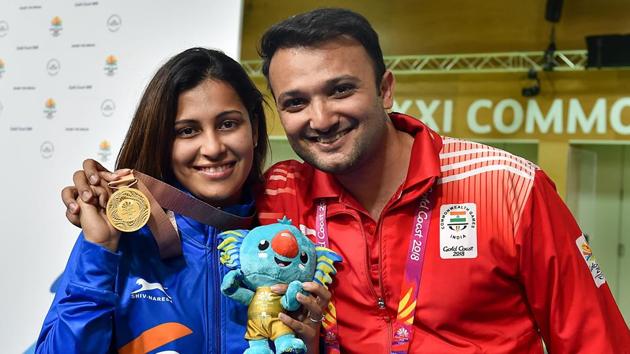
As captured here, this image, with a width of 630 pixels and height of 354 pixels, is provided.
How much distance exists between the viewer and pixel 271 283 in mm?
1719

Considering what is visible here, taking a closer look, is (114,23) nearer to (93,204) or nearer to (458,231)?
(93,204)

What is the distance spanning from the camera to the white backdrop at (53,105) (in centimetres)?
294

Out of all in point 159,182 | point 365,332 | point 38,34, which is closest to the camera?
point 159,182

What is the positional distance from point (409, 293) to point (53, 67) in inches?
85.5

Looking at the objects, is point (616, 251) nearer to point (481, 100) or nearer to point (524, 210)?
point (481, 100)

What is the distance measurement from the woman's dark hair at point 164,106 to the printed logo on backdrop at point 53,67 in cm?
145

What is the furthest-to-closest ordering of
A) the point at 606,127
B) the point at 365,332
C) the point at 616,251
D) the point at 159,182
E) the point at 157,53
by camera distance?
1. the point at 616,251
2. the point at 606,127
3. the point at 157,53
4. the point at 365,332
5. the point at 159,182

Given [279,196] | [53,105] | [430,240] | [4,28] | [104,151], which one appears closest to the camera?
[430,240]

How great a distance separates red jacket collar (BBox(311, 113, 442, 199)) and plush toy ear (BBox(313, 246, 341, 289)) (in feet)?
0.77

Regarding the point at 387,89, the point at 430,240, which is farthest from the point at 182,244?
the point at 387,89

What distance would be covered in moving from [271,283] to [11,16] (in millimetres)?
2377

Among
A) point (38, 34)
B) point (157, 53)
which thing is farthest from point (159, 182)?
point (38, 34)

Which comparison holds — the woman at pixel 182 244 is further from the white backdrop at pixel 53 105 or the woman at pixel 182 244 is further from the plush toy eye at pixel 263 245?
the white backdrop at pixel 53 105

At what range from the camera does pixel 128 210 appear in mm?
1664
